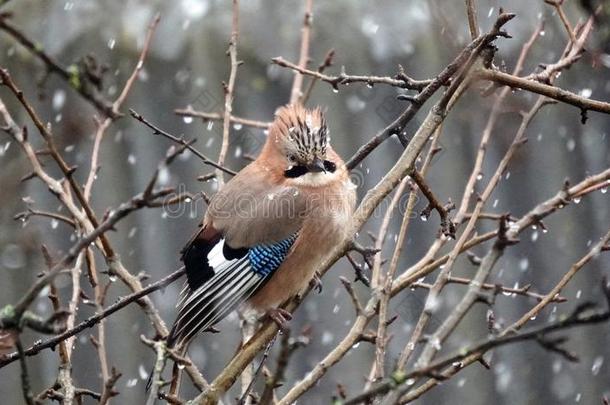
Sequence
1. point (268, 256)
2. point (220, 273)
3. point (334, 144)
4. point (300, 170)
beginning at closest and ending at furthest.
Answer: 1. point (220, 273)
2. point (268, 256)
3. point (300, 170)
4. point (334, 144)

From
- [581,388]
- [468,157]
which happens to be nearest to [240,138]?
[468,157]

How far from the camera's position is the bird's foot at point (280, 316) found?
9.76 feet

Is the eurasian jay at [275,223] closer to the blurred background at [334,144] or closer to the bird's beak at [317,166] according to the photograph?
the bird's beak at [317,166]

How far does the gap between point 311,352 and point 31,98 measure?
1817mm

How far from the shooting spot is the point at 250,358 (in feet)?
9.00

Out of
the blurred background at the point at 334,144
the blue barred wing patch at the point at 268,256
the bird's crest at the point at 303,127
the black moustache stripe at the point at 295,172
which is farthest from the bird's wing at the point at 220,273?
the blurred background at the point at 334,144

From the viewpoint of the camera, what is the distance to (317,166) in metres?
3.86

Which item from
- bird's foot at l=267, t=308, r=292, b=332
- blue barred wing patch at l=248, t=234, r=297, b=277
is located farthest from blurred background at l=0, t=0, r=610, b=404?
bird's foot at l=267, t=308, r=292, b=332

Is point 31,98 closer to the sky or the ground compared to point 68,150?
closer to the sky

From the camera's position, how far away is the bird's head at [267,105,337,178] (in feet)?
12.3

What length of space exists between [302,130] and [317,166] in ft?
0.57

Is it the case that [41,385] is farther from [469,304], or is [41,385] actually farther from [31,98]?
[469,304]

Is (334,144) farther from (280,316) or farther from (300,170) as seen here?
(280,316)

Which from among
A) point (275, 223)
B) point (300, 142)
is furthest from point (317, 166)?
point (275, 223)
